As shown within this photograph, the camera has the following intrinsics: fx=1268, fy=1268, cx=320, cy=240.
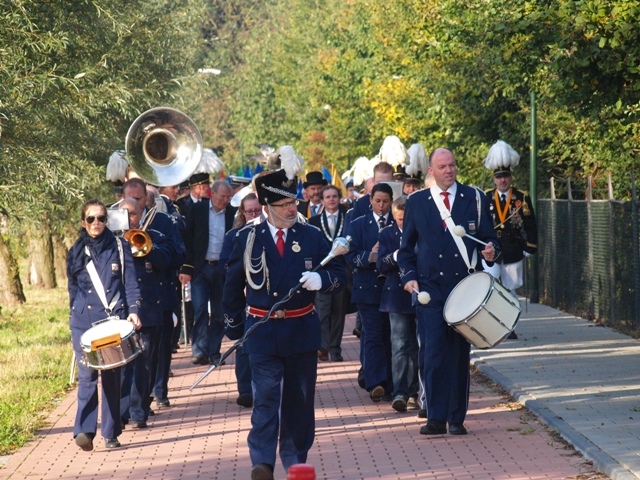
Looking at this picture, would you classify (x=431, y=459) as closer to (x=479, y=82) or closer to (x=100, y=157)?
(x=100, y=157)

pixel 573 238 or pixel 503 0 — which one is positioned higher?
pixel 503 0

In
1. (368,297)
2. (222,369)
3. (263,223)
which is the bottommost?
(222,369)

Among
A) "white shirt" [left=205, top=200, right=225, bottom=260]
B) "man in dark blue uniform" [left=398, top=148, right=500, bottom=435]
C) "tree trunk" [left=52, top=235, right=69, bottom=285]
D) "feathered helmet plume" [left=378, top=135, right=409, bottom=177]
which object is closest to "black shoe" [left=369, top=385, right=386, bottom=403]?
"man in dark blue uniform" [left=398, top=148, right=500, bottom=435]

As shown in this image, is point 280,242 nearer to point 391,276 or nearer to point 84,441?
point 84,441

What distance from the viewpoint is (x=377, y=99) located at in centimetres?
4428

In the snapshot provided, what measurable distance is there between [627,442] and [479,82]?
16838 mm

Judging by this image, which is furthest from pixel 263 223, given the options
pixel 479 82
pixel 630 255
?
pixel 479 82

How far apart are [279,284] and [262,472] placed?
124 cm

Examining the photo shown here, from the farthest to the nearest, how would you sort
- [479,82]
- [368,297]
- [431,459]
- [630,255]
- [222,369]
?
1. [479,82]
2. [630,255]
3. [222,369]
4. [368,297]
5. [431,459]

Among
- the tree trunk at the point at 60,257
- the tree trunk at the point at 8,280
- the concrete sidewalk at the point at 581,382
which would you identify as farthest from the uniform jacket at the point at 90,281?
the tree trunk at the point at 60,257

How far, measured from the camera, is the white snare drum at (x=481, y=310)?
31.8 ft

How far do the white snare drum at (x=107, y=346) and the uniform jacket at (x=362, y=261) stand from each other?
3123mm

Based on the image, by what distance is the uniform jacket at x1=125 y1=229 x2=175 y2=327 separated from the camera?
1138 cm

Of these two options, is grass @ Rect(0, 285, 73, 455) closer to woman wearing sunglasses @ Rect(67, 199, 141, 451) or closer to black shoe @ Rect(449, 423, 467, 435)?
woman wearing sunglasses @ Rect(67, 199, 141, 451)
